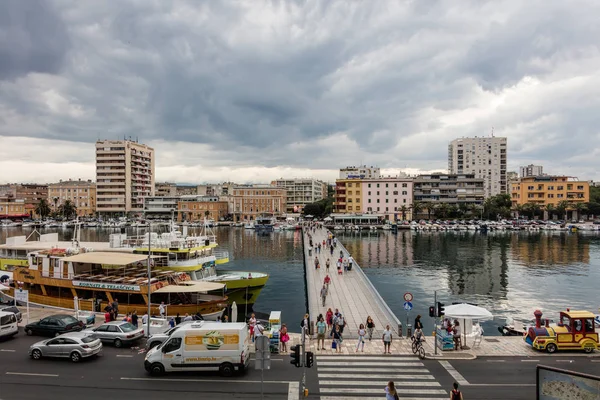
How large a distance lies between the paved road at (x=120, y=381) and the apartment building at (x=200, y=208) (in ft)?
464

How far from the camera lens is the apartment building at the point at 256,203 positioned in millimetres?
161125

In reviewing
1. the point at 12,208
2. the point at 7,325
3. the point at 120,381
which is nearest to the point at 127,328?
the point at 120,381

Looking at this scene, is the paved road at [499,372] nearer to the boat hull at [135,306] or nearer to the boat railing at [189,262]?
the boat hull at [135,306]

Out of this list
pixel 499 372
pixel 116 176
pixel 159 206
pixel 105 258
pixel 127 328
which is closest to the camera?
pixel 499 372

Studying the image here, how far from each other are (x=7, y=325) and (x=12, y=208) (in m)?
187

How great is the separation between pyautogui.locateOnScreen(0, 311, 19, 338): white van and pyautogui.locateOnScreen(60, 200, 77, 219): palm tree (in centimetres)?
15667

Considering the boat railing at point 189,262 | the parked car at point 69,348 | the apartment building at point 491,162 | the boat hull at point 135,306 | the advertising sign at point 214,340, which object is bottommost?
the boat hull at point 135,306

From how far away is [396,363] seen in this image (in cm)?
1881

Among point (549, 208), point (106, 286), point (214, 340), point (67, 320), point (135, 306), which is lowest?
point (135, 306)

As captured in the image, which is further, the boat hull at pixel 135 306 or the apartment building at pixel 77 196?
the apartment building at pixel 77 196

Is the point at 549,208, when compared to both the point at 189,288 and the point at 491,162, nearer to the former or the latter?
the point at 491,162

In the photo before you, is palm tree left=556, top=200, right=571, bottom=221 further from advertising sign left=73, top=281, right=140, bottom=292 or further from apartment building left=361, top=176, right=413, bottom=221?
advertising sign left=73, top=281, right=140, bottom=292

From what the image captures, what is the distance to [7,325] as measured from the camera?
21.9m

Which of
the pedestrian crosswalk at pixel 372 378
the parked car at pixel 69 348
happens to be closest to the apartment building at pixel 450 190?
the pedestrian crosswalk at pixel 372 378
